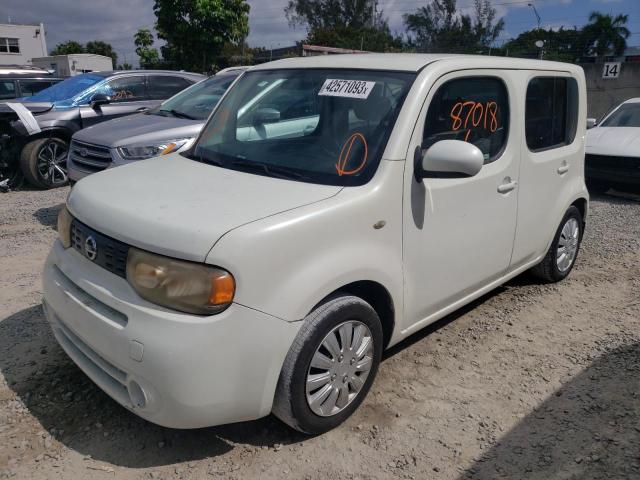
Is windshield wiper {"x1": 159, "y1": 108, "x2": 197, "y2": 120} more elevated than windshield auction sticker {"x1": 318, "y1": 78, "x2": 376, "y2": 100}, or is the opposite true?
windshield auction sticker {"x1": 318, "y1": 78, "x2": 376, "y2": 100}

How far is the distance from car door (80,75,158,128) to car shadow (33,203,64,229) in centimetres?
175

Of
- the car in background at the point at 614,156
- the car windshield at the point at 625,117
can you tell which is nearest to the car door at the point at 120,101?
the car in background at the point at 614,156

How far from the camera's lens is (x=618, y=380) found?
332 centimetres

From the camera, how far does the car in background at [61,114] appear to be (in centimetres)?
769

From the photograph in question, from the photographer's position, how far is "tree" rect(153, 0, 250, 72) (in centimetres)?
1908

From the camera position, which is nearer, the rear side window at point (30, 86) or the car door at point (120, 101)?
the car door at point (120, 101)

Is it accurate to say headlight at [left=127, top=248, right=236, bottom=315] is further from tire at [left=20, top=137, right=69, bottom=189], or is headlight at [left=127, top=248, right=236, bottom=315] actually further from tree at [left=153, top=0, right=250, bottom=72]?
tree at [left=153, top=0, right=250, bottom=72]

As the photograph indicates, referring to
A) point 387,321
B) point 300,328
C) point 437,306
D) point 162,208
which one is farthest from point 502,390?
point 162,208

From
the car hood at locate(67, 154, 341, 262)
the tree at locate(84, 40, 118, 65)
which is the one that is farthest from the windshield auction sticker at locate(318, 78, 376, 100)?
the tree at locate(84, 40, 118, 65)

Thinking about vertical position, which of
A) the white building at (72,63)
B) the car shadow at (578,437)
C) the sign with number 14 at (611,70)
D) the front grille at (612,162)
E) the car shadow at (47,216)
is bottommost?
the car shadow at (578,437)

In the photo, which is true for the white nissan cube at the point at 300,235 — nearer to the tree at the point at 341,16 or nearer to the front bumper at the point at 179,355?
the front bumper at the point at 179,355

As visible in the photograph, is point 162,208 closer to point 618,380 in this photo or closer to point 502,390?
point 502,390

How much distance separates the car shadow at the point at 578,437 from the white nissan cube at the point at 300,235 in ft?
2.46

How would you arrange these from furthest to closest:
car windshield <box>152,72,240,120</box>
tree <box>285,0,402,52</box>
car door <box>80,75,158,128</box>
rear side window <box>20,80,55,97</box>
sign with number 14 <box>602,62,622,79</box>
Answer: tree <box>285,0,402,52</box> < sign with number 14 <box>602,62,622,79</box> < rear side window <box>20,80,55,97</box> < car door <box>80,75,158,128</box> < car windshield <box>152,72,240,120</box>
